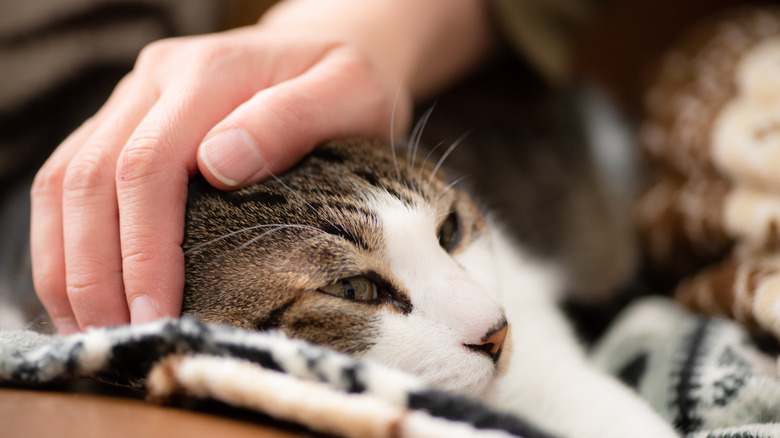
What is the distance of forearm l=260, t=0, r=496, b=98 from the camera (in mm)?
935

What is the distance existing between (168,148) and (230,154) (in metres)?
0.06

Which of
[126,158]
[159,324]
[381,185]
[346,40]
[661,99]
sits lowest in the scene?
[159,324]

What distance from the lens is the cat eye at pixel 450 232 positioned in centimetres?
74

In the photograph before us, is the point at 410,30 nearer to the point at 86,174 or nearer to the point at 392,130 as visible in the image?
the point at 392,130

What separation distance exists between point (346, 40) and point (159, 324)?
1.68 feet

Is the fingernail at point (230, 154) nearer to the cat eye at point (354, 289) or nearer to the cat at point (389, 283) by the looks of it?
the cat at point (389, 283)

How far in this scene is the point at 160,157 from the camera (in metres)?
0.56

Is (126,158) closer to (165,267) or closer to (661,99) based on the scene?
(165,267)

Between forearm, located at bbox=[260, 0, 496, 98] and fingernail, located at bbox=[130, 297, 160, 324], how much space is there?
0.47 metres

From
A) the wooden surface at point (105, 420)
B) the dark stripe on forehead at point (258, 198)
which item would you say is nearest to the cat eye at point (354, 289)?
the dark stripe on forehead at point (258, 198)

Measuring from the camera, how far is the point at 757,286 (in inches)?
27.6

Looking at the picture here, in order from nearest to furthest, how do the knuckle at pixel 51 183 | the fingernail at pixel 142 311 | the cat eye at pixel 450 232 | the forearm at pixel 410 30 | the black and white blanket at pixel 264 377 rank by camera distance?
the black and white blanket at pixel 264 377 < the fingernail at pixel 142 311 < the knuckle at pixel 51 183 < the cat eye at pixel 450 232 < the forearm at pixel 410 30

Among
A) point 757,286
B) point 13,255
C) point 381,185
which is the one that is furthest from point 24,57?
point 757,286

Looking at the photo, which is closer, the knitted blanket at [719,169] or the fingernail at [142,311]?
the fingernail at [142,311]
